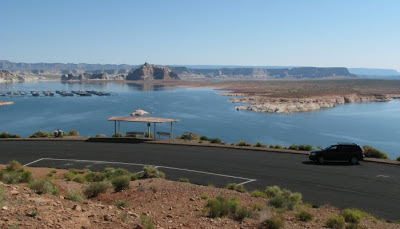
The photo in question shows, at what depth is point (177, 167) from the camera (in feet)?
69.4

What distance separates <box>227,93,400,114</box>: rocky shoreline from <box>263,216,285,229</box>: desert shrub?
85.6 m

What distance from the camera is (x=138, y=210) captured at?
480 inches

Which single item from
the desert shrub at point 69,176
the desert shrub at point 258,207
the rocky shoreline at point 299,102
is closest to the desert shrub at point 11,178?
the desert shrub at point 69,176

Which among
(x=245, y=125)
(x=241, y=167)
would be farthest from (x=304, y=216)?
(x=245, y=125)

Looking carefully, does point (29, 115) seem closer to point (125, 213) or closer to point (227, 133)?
point (227, 133)

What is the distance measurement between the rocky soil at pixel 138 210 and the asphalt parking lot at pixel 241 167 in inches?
96.8

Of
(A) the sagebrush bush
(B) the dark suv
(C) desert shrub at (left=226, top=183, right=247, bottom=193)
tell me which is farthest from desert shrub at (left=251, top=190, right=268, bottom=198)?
(B) the dark suv

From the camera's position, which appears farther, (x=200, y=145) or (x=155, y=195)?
(x=200, y=145)

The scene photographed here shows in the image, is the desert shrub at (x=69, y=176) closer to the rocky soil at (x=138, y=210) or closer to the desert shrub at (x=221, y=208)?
the rocky soil at (x=138, y=210)

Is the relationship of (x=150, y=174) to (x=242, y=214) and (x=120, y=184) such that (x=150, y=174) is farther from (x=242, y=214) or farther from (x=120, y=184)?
(x=242, y=214)

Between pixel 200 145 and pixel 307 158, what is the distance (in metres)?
8.04

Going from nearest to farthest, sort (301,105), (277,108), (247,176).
Answer: (247,176)
(277,108)
(301,105)

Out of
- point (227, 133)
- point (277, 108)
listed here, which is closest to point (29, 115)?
point (227, 133)

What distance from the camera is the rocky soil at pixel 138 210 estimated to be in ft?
30.5
